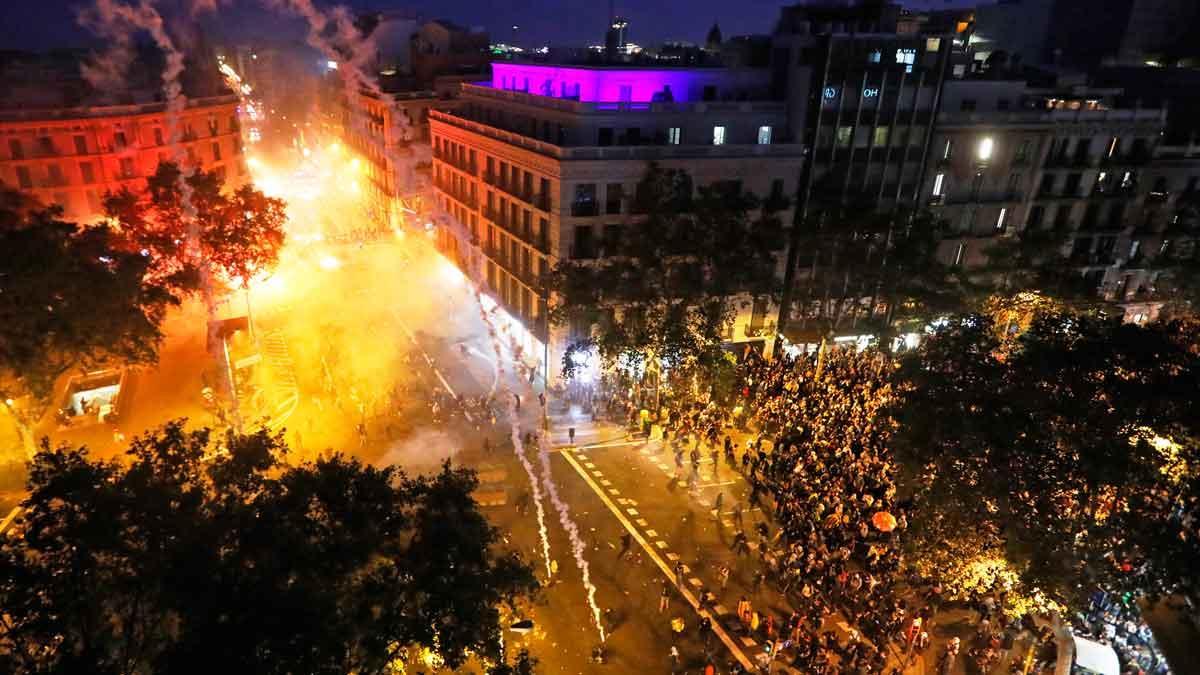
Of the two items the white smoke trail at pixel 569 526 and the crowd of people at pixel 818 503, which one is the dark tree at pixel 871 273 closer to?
the crowd of people at pixel 818 503

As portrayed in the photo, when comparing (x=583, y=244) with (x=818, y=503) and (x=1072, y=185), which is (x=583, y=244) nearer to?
(x=818, y=503)

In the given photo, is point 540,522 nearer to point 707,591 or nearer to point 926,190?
point 707,591

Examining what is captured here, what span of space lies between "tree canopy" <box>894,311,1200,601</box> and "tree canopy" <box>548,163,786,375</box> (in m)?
12.4

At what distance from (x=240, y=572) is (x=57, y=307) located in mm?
17039

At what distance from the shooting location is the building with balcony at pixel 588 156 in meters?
32.5

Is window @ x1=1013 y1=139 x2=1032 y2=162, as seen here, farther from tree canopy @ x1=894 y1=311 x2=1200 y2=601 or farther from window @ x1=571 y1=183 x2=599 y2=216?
window @ x1=571 y1=183 x2=599 y2=216

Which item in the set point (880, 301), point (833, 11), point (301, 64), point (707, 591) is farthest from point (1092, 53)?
point (301, 64)

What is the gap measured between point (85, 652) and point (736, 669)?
14923mm

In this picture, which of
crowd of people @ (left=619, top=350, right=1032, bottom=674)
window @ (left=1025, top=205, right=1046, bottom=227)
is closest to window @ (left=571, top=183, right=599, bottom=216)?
crowd of people @ (left=619, top=350, right=1032, bottom=674)

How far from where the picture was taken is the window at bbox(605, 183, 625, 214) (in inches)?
1283

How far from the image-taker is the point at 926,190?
37.8 m

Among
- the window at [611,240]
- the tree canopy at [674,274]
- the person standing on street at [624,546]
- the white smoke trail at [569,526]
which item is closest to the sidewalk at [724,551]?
the white smoke trail at [569,526]

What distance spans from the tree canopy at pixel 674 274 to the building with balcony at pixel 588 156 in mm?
2582

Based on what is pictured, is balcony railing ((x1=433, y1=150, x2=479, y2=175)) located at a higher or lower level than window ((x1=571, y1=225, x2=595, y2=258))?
higher
